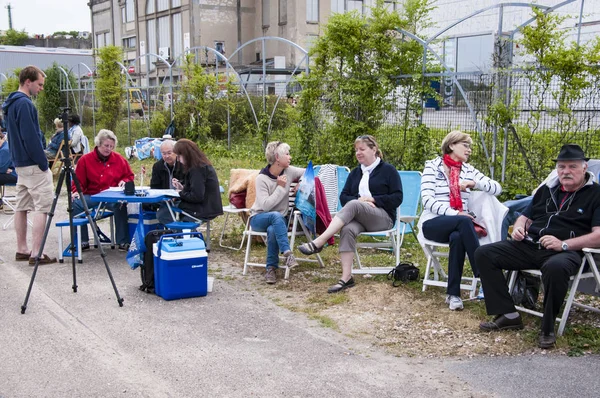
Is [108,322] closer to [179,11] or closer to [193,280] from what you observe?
[193,280]

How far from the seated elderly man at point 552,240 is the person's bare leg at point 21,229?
16.1 feet

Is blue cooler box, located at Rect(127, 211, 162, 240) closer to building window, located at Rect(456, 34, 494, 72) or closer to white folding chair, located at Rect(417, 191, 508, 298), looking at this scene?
white folding chair, located at Rect(417, 191, 508, 298)

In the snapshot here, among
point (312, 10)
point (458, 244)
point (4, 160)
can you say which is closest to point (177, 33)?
point (312, 10)

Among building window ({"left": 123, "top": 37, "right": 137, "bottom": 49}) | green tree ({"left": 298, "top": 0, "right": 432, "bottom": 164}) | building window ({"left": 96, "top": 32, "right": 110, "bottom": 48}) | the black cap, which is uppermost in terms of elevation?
building window ({"left": 96, "top": 32, "right": 110, "bottom": 48})

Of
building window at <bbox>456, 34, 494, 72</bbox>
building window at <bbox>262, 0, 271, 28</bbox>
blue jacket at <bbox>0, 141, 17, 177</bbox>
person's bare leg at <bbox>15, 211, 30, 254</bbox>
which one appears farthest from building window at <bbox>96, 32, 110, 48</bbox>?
person's bare leg at <bbox>15, 211, 30, 254</bbox>

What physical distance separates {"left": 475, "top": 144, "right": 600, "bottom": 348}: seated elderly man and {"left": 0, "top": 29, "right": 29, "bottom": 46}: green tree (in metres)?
80.7

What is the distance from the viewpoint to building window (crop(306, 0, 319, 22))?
38.5 m

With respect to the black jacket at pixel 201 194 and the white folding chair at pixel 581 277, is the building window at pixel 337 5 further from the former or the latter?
the white folding chair at pixel 581 277

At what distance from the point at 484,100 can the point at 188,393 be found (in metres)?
6.85

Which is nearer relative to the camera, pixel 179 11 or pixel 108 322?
pixel 108 322

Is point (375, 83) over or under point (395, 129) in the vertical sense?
over

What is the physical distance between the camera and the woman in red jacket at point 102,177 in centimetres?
759

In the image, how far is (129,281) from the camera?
6441mm

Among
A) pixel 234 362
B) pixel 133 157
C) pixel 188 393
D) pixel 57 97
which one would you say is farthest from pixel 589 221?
pixel 57 97
